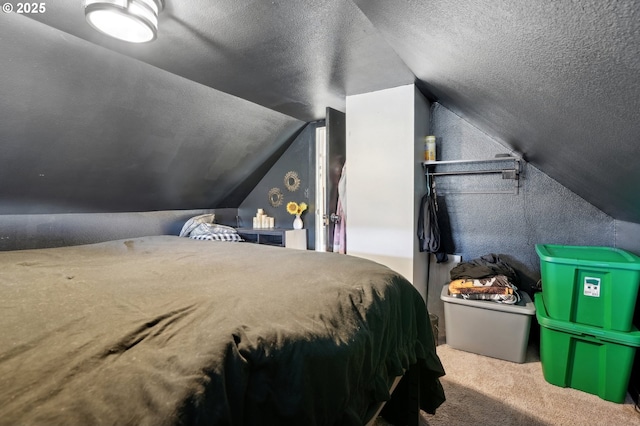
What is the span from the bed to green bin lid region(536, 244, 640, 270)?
3.50 ft

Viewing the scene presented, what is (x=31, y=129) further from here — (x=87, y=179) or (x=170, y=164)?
(x=170, y=164)

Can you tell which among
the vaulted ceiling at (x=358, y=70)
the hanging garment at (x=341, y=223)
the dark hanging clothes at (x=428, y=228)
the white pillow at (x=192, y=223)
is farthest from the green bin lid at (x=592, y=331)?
the white pillow at (x=192, y=223)

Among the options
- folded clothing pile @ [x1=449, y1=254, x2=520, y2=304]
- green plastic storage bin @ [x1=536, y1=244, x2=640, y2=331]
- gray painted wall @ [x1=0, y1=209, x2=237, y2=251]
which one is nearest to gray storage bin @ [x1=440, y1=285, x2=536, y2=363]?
folded clothing pile @ [x1=449, y1=254, x2=520, y2=304]

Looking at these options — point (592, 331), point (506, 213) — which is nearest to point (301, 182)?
point (506, 213)

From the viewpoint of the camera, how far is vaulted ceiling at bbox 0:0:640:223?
35.6 inches

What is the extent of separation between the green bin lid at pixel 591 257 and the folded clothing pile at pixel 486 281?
13.9 inches

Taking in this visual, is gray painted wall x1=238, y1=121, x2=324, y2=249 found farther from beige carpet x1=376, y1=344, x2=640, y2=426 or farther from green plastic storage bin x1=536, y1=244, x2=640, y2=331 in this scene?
green plastic storage bin x1=536, y1=244, x2=640, y2=331

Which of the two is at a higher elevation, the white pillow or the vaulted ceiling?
the vaulted ceiling

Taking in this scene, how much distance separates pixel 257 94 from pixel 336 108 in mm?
805

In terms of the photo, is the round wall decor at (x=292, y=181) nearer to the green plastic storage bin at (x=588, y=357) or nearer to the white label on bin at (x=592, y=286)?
the green plastic storage bin at (x=588, y=357)

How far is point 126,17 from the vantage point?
135 cm

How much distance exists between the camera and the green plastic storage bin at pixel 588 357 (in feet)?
5.68

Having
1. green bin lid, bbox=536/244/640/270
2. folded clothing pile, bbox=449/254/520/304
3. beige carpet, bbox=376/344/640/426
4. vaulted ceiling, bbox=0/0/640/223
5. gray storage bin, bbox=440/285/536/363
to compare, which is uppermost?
vaulted ceiling, bbox=0/0/640/223

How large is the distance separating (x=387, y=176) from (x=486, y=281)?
111cm
